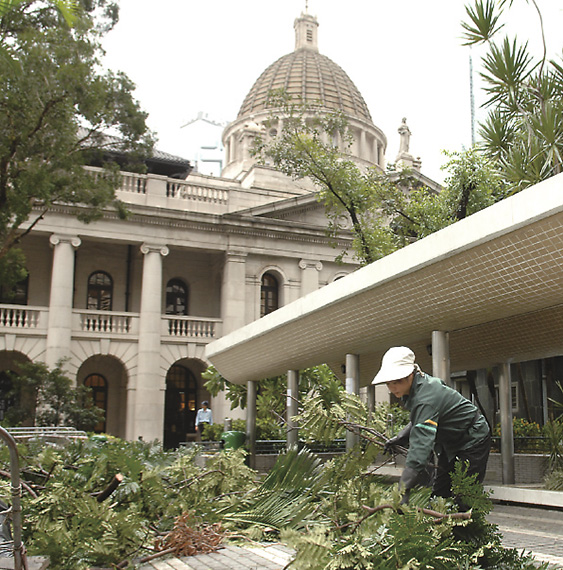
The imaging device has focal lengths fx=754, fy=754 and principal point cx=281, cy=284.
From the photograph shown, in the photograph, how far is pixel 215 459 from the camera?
25.8ft

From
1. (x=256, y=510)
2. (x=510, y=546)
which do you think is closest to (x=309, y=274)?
(x=510, y=546)

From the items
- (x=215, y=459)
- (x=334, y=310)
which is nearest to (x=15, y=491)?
(x=215, y=459)

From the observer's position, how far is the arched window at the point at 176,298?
Answer: 37.8 metres

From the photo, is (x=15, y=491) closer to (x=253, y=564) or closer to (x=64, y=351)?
(x=253, y=564)

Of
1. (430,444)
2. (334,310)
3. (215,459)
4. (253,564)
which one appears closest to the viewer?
(430,444)

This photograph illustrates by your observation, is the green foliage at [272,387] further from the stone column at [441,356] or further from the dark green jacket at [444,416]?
the dark green jacket at [444,416]

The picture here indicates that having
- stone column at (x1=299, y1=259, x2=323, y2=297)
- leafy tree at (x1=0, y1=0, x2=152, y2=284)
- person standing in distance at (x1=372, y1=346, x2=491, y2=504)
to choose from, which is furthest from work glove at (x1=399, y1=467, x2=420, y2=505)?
stone column at (x1=299, y1=259, x2=323, y2=297)

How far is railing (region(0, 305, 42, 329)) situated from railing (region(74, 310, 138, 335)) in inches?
66.9

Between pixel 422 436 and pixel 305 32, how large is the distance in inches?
2728

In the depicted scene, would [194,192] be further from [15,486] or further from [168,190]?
[15,486]

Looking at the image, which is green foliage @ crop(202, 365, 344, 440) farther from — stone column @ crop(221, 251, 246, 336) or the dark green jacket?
the dark green jacket

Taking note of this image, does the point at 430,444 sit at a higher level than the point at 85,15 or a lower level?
lower

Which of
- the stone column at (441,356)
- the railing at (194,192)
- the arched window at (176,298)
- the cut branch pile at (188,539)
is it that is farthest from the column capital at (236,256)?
the cut branch pile at (188,539)

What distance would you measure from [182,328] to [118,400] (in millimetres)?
5077
